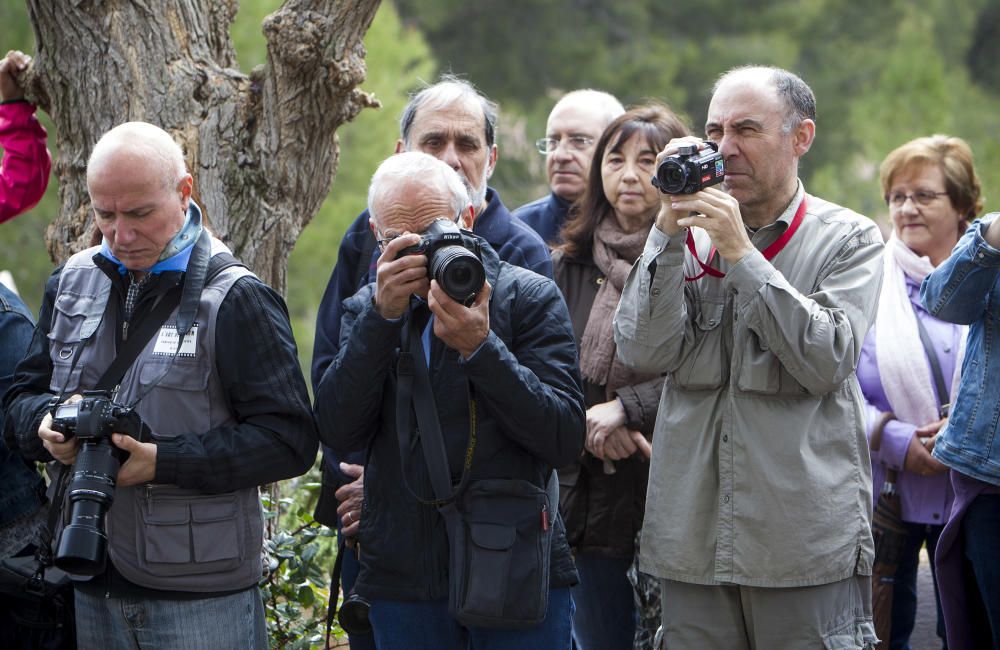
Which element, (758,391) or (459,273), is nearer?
(459,273)

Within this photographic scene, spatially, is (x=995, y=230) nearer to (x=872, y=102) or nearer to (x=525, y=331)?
(x=525, y=331)

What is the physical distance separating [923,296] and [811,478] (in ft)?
3.03

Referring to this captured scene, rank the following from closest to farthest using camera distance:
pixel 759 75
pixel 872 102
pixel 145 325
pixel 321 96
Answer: pixel 145 325 < pixel 759 75 < pixel 321 96 < pixel 872 102

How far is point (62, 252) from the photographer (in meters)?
4.34

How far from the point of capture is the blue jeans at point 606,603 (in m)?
3.81

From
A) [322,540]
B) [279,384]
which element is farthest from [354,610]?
[322,540]

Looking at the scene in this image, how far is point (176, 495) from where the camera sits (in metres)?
2.88

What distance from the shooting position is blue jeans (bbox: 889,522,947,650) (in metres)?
4.34

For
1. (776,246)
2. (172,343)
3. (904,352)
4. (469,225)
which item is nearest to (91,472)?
(172,343)

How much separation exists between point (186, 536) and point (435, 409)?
24.3 inches

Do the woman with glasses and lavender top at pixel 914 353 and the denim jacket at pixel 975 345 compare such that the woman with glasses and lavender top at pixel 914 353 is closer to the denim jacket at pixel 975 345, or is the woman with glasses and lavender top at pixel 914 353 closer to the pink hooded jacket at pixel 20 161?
the denim jacket at pixel 975 345

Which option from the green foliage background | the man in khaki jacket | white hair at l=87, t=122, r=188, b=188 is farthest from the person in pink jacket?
the green foliage background

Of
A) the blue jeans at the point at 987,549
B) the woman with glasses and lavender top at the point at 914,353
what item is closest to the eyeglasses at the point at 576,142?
the woman with glasses and lavender top at the point at 914,353

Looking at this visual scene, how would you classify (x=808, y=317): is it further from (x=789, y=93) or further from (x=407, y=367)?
(x=407, y=367)
